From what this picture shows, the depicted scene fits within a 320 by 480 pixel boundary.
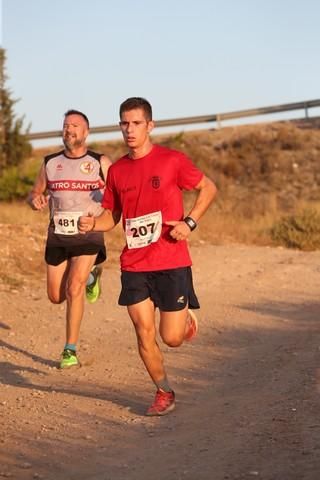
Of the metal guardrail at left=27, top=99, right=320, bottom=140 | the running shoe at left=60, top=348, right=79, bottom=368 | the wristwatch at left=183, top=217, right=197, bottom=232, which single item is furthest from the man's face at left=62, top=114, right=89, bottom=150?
the metal guardrail at left=27, top=99, right=320, bottom=140

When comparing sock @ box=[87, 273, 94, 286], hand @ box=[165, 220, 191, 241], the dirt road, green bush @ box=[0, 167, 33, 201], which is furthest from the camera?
green bush @ box=[0, 167, 33, 201]

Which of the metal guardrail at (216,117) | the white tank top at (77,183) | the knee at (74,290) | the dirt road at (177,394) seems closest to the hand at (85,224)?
the dirt road at (177,394)

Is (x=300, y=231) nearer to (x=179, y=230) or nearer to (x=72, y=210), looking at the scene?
(x=72, y=210)

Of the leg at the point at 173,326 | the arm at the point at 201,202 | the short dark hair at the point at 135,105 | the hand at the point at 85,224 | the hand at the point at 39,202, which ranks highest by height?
the short dark hair at the point at 135,105

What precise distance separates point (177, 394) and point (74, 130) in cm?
260

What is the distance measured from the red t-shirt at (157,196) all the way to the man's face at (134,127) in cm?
13

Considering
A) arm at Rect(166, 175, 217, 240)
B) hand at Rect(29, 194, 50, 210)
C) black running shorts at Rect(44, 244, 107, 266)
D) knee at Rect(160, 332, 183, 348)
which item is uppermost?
arm at Rect(166, 175, 217, 240)

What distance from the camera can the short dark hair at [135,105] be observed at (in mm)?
7285

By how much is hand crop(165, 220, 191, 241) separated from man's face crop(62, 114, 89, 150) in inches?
97.7

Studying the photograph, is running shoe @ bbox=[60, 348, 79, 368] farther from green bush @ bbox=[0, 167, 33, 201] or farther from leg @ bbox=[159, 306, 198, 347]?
green bush @ bbox=[0, 167, 33, 201]

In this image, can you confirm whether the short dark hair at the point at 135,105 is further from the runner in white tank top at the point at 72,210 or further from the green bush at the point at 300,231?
the green bush at the point at 300,231

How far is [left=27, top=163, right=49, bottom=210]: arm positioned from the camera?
9.12 meters

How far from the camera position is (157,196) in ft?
23.7

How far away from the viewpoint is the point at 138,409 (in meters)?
7.64
